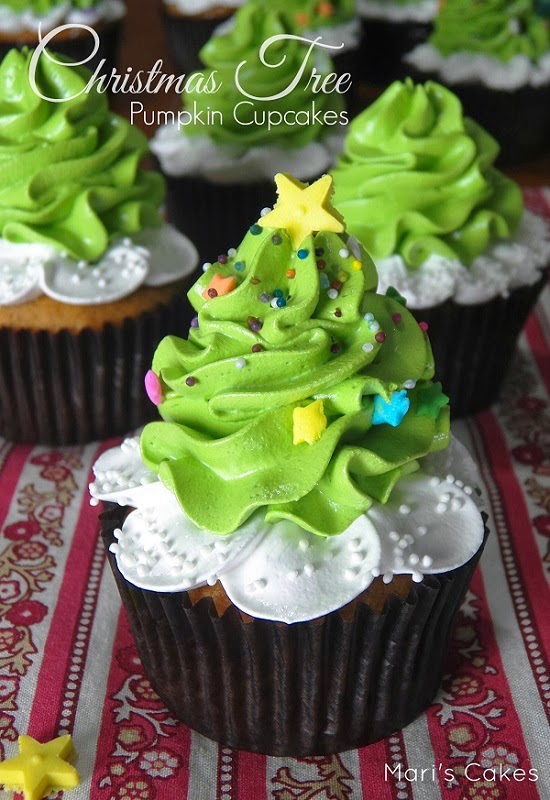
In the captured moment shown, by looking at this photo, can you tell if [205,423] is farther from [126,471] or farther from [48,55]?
[48,55]

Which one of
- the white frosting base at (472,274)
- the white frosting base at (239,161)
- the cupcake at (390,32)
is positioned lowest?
the cupcake at (390,32)

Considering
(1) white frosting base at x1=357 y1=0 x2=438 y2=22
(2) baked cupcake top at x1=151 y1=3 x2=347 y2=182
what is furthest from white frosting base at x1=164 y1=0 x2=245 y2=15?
(2) baked cupcake top at x1=151 y1=3 x2=347 y2=182

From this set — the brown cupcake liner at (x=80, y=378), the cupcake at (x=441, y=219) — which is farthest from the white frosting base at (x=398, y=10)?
the brown cupcake liner at (x=80, y=378)

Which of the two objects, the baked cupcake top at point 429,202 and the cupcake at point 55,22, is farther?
the cupcake at point 55,22

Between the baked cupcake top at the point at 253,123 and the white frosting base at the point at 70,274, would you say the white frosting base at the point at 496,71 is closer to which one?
the baked cupcake top at the point at 253,123

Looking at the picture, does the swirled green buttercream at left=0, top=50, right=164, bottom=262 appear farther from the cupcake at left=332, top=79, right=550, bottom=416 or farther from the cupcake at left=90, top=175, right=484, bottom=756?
the cupcake at left=90, top=175, right=484, bottom=756

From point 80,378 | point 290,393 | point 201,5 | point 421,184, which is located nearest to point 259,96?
point 421,184

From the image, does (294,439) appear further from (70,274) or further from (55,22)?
(55,22)
